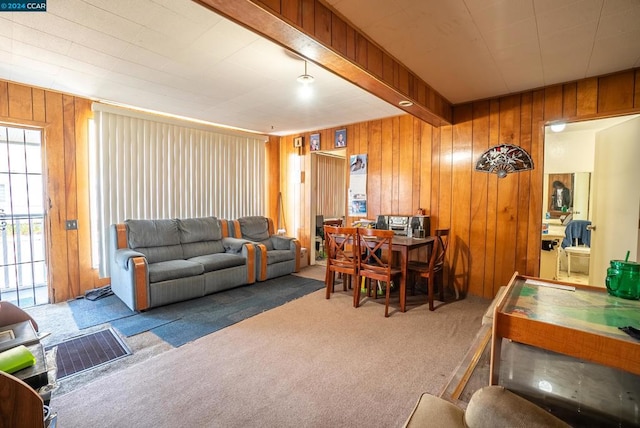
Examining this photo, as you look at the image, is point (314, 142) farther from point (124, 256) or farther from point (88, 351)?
point (88, 351)

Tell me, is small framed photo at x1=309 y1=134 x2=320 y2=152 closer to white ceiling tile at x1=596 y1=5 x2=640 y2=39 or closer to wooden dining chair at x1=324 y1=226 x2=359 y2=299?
wooden dining chair at x1=324 y1=226 x2=359 y2=299

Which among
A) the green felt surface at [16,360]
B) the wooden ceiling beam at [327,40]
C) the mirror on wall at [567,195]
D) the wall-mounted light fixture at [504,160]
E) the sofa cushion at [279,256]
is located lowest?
the sofa cushion at [279,256]

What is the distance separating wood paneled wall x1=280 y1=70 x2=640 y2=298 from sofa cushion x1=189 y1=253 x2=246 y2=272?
2.14 meters

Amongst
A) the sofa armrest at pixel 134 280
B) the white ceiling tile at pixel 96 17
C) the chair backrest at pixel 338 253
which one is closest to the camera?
the white ceiling tile at pixel 96 17

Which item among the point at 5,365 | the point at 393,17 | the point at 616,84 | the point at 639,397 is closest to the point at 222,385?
the point at 5,365

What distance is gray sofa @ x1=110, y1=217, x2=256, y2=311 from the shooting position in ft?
10.3

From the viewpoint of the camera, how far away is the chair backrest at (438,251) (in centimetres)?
315

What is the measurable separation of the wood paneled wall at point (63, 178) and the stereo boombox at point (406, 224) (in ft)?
13.0

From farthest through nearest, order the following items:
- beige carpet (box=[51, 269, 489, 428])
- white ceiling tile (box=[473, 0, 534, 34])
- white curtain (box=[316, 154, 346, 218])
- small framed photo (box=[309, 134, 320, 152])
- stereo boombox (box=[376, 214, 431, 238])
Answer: white curtain (box=[316, 154, 346, 218])
small framed photo (box=[309, 134, 320, 152])
stereo boombox (box=[376, 214, 431, 238])
white ceiling tile (box=[473, 0, 534, 34])
beige carpet (box=[51, 269, 489, 428])

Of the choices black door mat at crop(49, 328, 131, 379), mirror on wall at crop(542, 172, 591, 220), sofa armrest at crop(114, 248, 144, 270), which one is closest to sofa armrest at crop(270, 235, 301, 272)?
sofa armrest at crop(114, 248, 144, 270)

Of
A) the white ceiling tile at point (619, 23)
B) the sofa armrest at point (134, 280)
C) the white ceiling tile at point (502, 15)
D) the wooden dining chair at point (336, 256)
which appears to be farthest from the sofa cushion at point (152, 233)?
the white ceiling tile at point (619, 23)

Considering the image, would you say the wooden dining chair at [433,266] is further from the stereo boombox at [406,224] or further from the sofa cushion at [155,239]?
the sofa cushion at [155,239]

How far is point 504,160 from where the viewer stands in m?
3.34

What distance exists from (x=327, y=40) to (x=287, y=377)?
2.22 m
